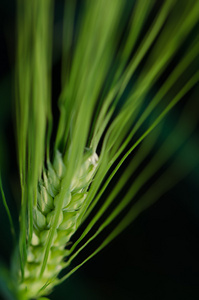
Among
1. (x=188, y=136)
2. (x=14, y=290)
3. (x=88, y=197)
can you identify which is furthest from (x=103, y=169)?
(x=188, y=136)

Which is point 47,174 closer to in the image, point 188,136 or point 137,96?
point 137,96

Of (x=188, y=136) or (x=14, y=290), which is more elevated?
(x=188, y=136)

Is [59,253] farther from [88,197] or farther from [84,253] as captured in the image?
[84,253]

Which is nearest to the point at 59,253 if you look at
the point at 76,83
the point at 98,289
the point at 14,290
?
the point at 14,290

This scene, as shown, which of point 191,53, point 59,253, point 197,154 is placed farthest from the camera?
point 197,154

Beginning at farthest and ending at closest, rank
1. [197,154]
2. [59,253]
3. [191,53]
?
[197,154]
[59,253]
[191,53]

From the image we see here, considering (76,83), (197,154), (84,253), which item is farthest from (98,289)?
(76,83)

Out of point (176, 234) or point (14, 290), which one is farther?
point (176, 234)

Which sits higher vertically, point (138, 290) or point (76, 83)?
point (76, 83)

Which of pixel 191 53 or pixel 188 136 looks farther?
pixel 188 136
